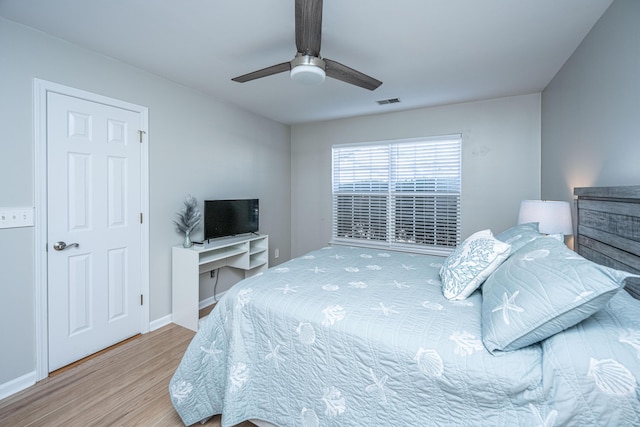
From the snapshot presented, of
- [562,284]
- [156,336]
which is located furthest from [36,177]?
[562,284]

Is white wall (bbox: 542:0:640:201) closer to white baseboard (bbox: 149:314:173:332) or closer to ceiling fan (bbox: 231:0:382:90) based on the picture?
ceiling fan (bbox: 231:0:382:90)

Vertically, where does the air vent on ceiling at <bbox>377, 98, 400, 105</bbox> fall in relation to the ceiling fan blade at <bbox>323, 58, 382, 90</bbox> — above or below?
above

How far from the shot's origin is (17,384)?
76.8 inches

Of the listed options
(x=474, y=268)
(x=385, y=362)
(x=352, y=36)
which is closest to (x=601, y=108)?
(x=474, y=268)

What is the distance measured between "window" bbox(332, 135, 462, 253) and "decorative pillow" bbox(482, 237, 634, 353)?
2.58 meters

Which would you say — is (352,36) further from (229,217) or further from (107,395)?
(107,395)

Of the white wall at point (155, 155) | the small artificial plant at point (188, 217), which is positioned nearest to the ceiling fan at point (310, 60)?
the white wall at point (155, 155)

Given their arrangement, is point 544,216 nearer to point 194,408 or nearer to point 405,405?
point 405,405

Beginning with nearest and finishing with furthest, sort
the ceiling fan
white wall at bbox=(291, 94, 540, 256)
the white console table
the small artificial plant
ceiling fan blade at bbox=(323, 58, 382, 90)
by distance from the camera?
the ceiling fan
ceiling fan blade at bbox=(323, 58, 382, 90)
the white console table
the small artificial plant
white wall at bbox=(291, 94, 540, 256)

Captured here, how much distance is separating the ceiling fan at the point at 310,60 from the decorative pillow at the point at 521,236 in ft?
4.70

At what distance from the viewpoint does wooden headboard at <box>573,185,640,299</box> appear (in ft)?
4.41

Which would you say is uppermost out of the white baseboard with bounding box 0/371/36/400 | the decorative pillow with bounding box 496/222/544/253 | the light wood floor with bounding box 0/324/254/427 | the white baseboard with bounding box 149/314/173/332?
the decorative pillow with bounding box 496/222/544/253

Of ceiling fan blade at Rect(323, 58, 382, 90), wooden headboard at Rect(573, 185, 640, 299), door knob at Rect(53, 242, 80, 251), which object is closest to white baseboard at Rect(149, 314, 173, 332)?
door knob at Rect(53, 242, 80, 251)

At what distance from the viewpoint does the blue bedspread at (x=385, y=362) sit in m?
0.90
